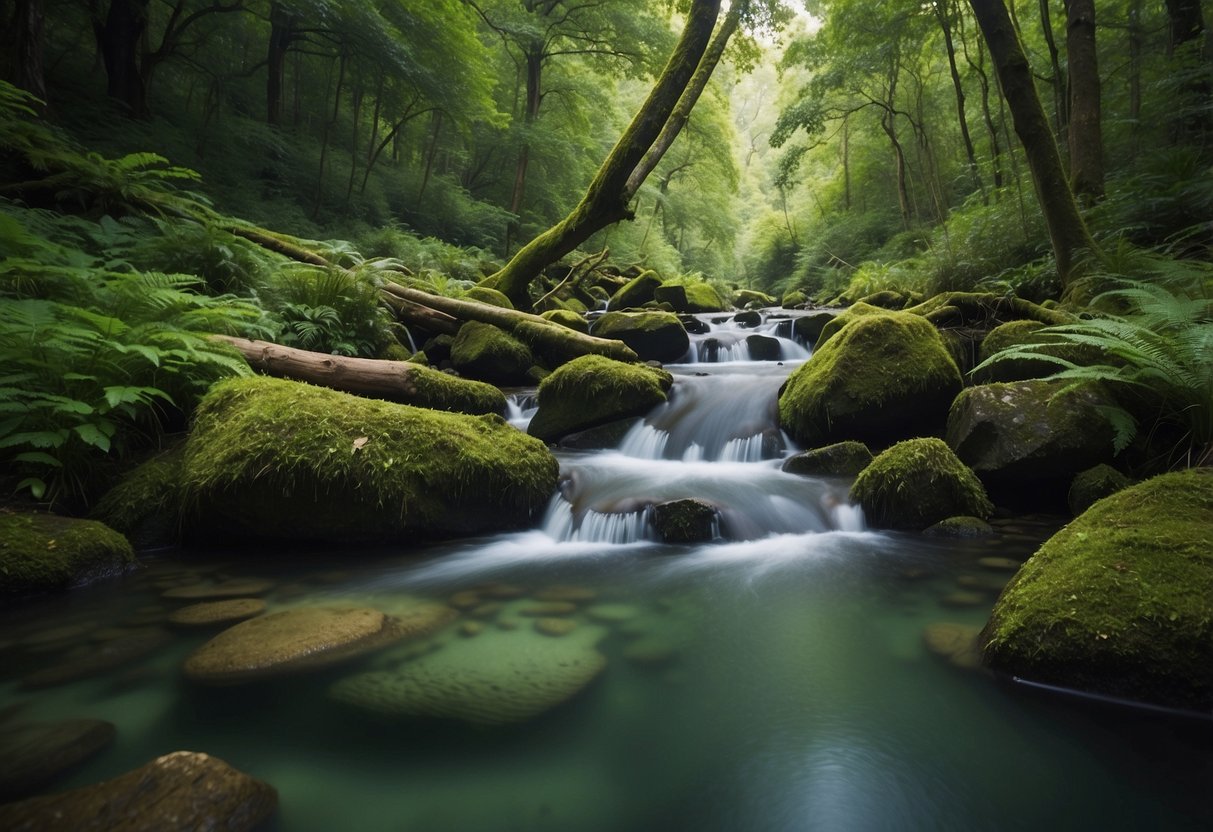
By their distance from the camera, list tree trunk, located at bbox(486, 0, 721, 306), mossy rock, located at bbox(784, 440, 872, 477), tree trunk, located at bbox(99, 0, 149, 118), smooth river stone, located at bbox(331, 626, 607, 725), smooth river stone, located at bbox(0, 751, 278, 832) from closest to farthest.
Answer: smooth river stone, located at bbox(0, 751, 278, 832) → smooth river stone, located at bbox(331, 626, 607, 725) → mossy rock, located at bbox(784, 440, 872, 477) → tree trunk, located at bbox(486, 0, 721, 306) → tree trunk, located at bbox(99, 0, 149, 118)

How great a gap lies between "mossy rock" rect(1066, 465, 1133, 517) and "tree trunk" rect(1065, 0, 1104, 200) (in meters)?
5.90

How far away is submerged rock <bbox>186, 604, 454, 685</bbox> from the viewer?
2.22 meters

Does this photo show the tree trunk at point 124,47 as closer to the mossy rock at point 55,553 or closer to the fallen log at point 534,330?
the fallen log at point 534,330

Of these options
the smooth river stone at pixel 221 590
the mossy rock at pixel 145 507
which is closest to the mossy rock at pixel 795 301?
the mossy rock at pixel 145 507

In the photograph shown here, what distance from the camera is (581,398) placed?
639 cm

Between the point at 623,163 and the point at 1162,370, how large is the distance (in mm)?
7491

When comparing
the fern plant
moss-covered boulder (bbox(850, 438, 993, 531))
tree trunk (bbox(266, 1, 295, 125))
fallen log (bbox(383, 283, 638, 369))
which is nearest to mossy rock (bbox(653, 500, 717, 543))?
moss-covered boulder (bbox(850, 438, 993, 531))

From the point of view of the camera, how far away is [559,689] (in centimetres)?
222

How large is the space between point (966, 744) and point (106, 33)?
1730 cm

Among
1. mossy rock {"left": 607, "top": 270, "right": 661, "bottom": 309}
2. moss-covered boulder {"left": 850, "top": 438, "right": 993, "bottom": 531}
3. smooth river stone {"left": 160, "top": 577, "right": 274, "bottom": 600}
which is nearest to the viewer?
smooth river stone {"left": 160, "top": 577, "right": 274, "bottom": 600}

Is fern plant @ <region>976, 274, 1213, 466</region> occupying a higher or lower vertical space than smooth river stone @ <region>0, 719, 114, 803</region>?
higher

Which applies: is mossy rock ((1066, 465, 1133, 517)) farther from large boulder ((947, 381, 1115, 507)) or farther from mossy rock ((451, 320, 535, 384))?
mossy rock ((451, 320, 535, 384))

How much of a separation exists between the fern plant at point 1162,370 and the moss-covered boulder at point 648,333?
662cm

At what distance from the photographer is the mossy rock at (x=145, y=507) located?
11.6 feet
